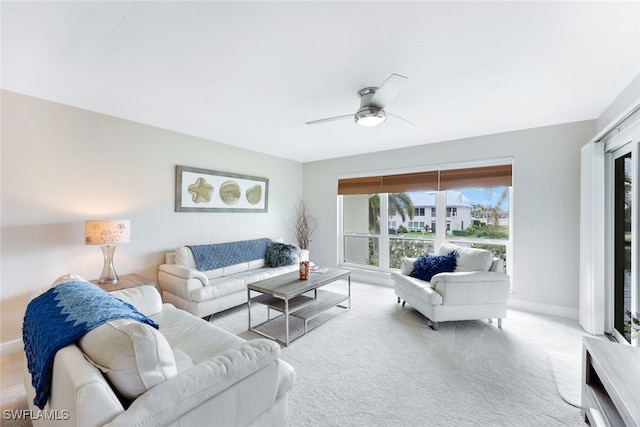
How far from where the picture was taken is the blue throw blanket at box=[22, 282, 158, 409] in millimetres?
1069

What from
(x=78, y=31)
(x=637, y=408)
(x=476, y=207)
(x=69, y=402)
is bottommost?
(x=637, y=408)

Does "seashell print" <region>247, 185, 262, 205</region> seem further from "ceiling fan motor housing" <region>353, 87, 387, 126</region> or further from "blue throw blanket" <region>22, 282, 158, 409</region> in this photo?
"blue throw blanket" <region>22, 282, 158, 409</region>

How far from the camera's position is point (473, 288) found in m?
2.80

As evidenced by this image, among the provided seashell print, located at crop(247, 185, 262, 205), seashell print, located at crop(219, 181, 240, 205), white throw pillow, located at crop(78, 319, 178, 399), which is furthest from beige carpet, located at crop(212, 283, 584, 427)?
seashell print, located at crop(247, 185, 262, 205)

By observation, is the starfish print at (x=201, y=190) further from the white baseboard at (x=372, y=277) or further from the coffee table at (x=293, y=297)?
the white baseboard at (x=372, y=277)

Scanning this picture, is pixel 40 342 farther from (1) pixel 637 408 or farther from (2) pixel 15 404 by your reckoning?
(1) pixel 637 408

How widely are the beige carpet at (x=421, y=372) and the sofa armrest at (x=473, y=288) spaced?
0.33m

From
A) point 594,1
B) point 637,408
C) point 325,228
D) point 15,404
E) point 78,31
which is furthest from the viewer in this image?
point 325,228

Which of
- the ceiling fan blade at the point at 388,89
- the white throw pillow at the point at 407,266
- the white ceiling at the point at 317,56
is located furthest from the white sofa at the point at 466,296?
the ceiling fan blade at the point at 388,89

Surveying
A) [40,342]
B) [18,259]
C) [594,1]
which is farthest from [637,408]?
[18,259]

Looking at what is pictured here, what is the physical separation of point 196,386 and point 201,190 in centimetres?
327

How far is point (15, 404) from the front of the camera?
1.75 meters

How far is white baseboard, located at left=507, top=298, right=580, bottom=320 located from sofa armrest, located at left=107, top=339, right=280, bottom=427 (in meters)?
3.63

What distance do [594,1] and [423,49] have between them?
2.78ft
